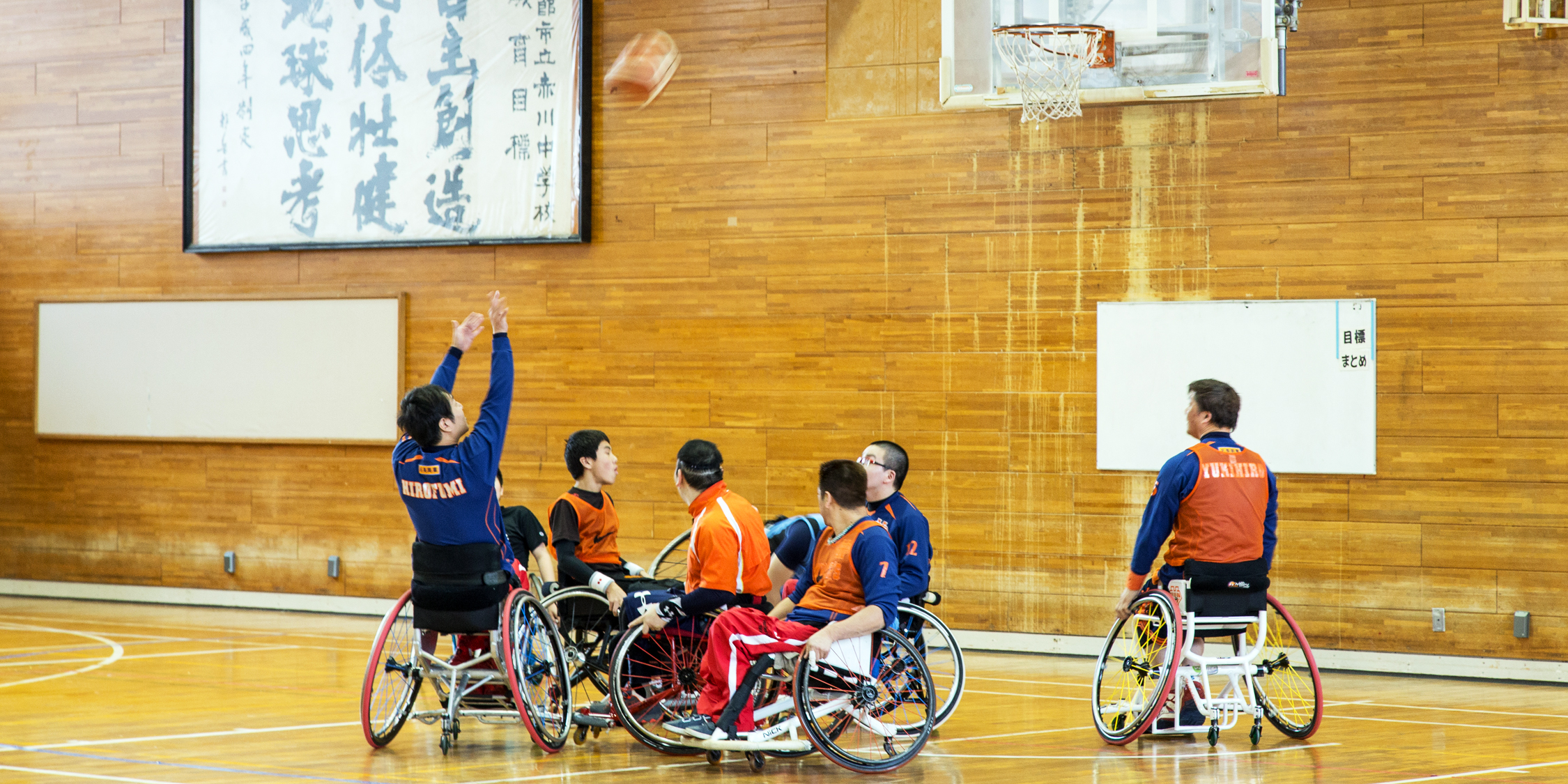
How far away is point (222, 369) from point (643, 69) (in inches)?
165

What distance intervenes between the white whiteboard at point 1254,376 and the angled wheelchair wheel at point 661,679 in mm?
4215

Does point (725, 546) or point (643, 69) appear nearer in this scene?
point (725, 546)

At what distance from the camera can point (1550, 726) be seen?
7.06 meters

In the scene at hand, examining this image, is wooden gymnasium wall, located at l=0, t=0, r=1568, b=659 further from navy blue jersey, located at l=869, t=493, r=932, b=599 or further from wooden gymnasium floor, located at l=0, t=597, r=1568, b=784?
navy blue jersey, located at l=869, t=493, r=932, b=599

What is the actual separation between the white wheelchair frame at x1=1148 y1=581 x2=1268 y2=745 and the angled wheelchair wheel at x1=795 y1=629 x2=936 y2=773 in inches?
49.4

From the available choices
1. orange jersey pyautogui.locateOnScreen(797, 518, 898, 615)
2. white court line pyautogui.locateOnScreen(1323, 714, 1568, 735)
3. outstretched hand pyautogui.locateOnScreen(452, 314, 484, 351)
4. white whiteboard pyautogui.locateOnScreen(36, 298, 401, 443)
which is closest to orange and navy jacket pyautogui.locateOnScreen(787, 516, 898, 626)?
orange jersey pyautogui.locateOnScreen(797, 518, 898, 615)

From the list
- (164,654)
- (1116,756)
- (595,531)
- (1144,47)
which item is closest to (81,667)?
(164,654)

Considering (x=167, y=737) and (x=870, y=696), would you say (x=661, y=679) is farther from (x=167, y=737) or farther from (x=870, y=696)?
(x=167, y=737)

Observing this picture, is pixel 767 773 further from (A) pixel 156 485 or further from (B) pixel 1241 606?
(A) pixel 156 485

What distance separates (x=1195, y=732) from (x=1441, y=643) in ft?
9.64

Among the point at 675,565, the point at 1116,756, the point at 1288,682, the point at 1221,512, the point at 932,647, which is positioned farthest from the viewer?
the point at 675,565

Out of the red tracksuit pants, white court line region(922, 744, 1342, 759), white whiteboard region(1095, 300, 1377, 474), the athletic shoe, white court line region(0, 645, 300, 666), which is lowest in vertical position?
white court line region(0, 645, 300, 666)

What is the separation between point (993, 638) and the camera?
966cm

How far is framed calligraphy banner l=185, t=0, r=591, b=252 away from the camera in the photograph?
10750mm
